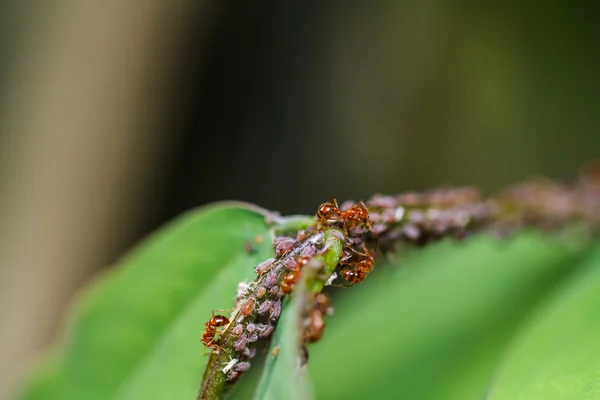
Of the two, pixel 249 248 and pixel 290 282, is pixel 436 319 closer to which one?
pixel 249 248

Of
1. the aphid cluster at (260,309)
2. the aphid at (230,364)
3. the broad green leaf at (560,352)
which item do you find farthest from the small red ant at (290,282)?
the broad green leaf at (560,352)

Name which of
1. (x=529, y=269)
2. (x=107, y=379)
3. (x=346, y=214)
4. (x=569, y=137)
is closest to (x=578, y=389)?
(x=346, y=214)

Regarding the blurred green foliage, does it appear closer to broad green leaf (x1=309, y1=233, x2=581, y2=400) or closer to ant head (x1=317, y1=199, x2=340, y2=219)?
broad green leaf (x1=309, y1=233, x2=581, y2=400)

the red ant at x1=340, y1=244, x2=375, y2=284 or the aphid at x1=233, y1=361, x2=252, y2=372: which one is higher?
the red ant at x1=340, y1=244, x2=375, y2=284

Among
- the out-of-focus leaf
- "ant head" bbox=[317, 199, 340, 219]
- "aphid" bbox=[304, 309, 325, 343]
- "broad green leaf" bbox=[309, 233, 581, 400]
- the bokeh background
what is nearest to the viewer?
the out-of-focus leaf

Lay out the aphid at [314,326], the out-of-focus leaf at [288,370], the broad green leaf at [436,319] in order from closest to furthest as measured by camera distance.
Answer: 1. the out-of-focus leaf at [288,370]
2. the aphid at [314,326]
3. the broad green leaf at [436,319]

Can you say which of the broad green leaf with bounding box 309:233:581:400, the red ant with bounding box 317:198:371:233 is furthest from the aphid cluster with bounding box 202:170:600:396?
the broad green leaf with bounding box 309:233:581:400

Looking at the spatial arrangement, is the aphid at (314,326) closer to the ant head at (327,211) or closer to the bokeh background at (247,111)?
the ant head at (327,211)
